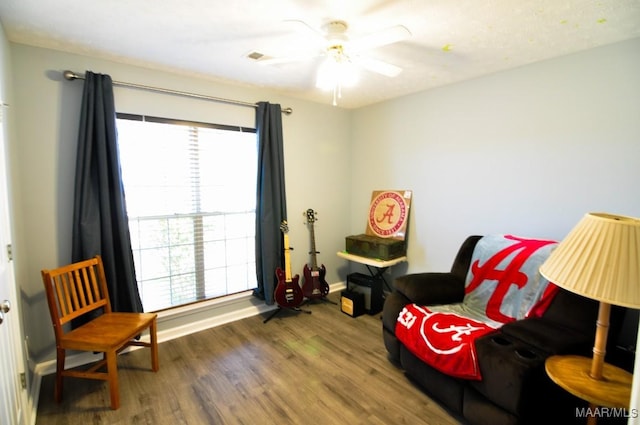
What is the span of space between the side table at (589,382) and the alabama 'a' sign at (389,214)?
6.29ft

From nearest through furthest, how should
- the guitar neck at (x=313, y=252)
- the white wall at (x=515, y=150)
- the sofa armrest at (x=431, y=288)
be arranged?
1. the white wall at (x=515, y=150)
2. the sofa armrest at (x=431, y=288)
3. the guitar neck at (x=313, y=252)

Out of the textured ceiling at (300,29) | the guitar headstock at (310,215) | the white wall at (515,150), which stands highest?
the textured ceiling at (300,29)

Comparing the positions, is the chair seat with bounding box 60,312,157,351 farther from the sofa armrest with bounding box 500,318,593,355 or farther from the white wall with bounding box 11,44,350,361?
the sofa armrest with bounding box 500,318,593,355

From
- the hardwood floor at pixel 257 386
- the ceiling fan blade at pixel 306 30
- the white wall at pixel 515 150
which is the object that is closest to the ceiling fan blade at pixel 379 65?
the ceiling fan blade at pixel 306 30

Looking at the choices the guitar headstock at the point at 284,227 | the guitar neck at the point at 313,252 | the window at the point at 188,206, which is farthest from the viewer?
the guitar neck at the point at 313,252

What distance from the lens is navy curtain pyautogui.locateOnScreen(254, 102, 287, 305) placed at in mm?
3072

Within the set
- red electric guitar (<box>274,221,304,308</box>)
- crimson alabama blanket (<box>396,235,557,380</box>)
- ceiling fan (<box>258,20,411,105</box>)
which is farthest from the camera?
red electric guitar (<box>274,221,304,308</box>)

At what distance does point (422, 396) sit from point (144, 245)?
2.45 meters

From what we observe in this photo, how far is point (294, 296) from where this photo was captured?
10.3 feet

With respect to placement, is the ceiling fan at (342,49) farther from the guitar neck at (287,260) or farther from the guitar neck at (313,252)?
the guitar neck at (313,252)

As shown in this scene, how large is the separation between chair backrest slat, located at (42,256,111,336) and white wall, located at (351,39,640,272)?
2.84 metres

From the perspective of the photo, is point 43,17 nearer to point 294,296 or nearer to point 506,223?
point 294,296

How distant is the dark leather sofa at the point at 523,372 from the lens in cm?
148

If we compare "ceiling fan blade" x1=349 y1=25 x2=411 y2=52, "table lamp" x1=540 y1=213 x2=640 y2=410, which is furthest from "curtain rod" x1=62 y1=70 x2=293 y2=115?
"table lamp" x1=540 y1=213 x2=640 y2=410
